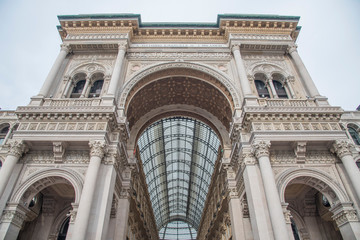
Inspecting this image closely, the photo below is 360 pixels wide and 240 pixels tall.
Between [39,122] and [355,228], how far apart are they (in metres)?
19.4

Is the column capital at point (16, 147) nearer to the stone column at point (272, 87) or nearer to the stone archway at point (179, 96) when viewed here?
the stone archway at point (179, 96)

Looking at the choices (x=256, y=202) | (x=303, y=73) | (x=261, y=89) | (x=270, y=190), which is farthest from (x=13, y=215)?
(x=303, y=73)

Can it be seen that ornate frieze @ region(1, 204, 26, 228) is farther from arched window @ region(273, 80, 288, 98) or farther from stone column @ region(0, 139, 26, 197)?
arched window @ region(273, 80, 288, 98)

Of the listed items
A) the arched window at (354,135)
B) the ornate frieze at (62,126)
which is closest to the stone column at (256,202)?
the ornate frieze at (62,126)

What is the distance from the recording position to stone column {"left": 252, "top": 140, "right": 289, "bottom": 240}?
1137 cm

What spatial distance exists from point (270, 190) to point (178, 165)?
33.8 m

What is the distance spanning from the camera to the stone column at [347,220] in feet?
39.7

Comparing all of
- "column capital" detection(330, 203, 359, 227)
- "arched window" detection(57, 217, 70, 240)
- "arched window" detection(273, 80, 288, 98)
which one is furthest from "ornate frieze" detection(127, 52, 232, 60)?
"arched window" detection(57, 217, 70, 240)

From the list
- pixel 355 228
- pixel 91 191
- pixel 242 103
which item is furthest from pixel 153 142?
pixel 355 228

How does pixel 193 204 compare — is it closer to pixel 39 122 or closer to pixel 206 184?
pixel 206 184

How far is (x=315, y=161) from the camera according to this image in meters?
14.7

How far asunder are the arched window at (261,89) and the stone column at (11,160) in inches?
678

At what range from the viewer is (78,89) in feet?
64.3

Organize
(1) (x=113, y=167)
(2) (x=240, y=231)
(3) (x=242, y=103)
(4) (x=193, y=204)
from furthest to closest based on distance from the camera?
1. (4) (x=193, y=204)
2. (3) (x=242, y=103)
3. (2) (x=240, y=231)
4. (1) (x=113, y=167)
